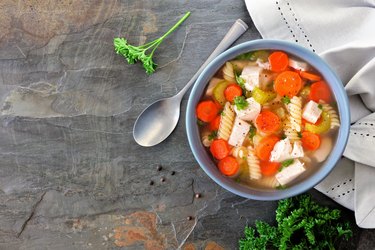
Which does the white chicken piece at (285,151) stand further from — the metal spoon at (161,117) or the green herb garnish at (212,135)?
the metal spoon at (161,117)

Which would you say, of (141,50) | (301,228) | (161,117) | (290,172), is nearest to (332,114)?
(290,172)

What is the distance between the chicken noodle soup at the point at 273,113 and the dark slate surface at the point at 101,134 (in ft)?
1.07

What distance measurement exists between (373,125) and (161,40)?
37.2 inches

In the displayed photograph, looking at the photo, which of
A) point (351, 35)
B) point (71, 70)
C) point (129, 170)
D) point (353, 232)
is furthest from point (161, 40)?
point (353, 232)

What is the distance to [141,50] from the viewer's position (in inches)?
93.6

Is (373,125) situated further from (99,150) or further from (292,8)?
(99,150)


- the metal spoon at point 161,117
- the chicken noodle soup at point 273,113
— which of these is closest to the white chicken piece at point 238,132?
the chicken noodle soup at point 273,113

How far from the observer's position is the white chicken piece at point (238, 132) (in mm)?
2107

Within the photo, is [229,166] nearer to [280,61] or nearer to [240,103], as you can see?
[240,103]

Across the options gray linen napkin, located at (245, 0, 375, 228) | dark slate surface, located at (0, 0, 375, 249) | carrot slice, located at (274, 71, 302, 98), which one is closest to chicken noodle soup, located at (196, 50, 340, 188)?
carrot slice, located at (274, 71, 302, 98)

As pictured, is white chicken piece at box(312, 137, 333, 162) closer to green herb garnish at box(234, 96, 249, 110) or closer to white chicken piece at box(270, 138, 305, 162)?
white chicken piece at box(270, 138, 305, 162)

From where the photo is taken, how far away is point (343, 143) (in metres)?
2.04

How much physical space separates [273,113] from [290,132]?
95 millimetres

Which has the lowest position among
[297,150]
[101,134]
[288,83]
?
[101,134]
